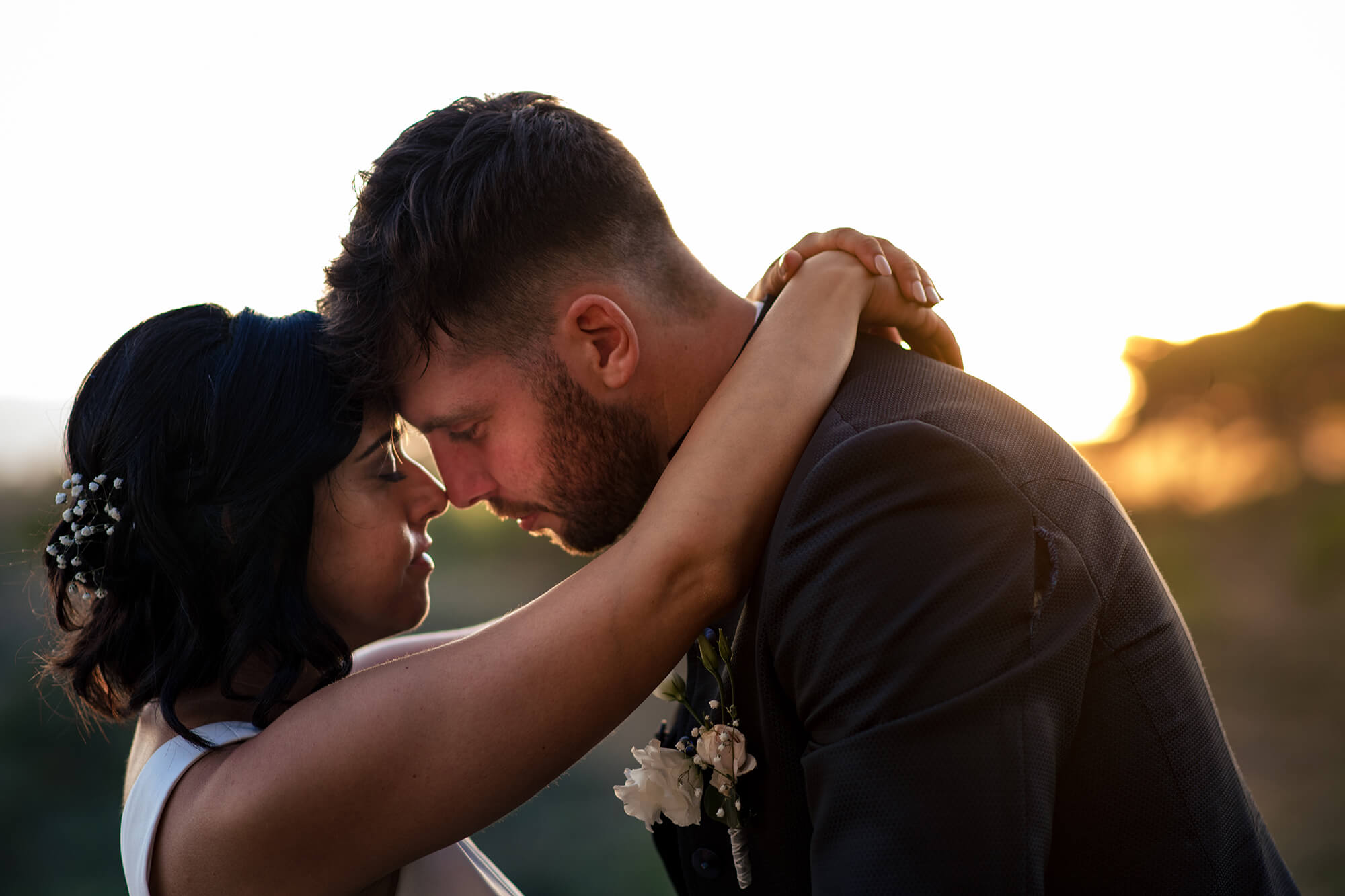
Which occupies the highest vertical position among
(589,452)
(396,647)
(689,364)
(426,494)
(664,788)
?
(689,364)

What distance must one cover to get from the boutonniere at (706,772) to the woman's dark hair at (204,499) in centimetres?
105

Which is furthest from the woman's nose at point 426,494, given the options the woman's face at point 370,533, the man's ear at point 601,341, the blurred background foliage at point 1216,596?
the blurred background foliage at point 1216,596

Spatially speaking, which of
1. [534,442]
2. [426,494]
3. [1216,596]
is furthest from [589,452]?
[1216,596]

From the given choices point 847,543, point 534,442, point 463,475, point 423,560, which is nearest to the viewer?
point 847,543

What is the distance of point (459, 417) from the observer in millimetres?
2764

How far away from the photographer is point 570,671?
6.78 feet

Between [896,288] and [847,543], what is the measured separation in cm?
113

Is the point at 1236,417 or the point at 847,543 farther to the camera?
the point at 1236,417

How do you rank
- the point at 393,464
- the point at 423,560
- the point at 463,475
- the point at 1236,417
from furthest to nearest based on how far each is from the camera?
the point at 1236,417
the point at 423,560
the point at 393,464
the point at 463,475

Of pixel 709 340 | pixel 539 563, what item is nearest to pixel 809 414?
pixel 709 340

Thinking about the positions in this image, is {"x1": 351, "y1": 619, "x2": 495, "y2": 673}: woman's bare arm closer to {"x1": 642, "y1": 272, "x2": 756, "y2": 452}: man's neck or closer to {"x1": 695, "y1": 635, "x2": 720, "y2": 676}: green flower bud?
{"x1": 642, "y1": 272, "x2": 756, "y2": 452}: man's neck

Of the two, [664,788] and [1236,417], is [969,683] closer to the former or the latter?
[664,788]

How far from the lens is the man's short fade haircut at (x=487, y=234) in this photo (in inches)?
105

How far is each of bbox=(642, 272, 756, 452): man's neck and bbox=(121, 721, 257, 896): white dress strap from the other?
1.45 m
